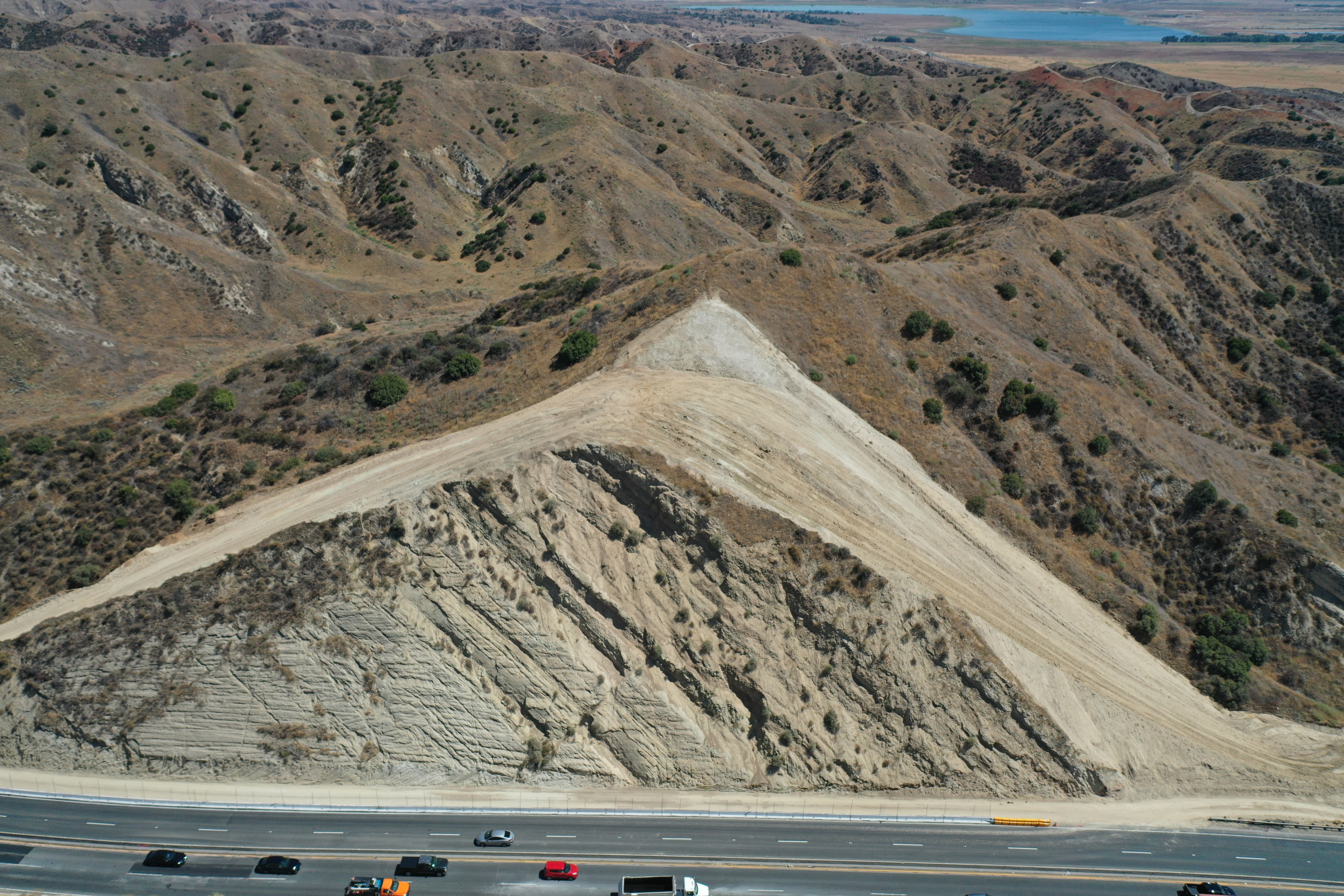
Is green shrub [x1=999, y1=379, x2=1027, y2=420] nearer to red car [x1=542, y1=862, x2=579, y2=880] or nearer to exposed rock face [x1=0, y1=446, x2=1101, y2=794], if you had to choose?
exposed rock face [x1=0, y1=446, x2=1101, y2=794]

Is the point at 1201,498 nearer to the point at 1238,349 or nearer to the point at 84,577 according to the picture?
the point at 1238,349

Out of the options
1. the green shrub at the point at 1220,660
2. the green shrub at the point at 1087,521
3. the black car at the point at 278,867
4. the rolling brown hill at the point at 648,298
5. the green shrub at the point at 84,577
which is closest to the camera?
the black car at the point at 278,867

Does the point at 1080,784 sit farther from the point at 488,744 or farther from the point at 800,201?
the point at 800,201

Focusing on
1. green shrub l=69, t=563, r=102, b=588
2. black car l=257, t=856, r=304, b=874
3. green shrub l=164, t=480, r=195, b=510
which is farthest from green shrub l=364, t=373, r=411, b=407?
black car l=257, t=856, r=304, b=874

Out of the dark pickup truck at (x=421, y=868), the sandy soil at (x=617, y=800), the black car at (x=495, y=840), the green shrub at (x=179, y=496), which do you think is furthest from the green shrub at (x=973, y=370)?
the green shrub at (x=179, y=496)

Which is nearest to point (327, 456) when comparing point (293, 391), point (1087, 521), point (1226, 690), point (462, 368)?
point (293, 391)

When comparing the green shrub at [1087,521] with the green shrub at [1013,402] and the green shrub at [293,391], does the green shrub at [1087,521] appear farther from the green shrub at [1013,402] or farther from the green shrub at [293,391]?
the green shrub at [293,391]
